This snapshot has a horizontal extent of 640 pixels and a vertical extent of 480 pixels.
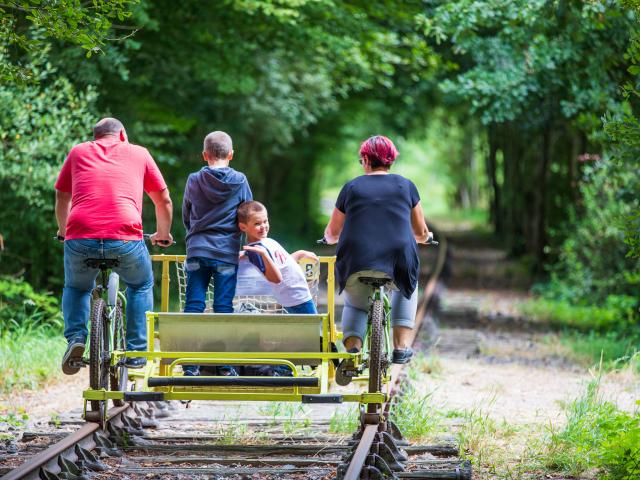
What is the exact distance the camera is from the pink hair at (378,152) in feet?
24.1

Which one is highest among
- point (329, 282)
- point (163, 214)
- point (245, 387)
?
point (163, 214)

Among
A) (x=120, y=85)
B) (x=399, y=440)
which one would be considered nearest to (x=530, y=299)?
(x=120, y=85)

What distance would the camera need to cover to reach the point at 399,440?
7.63 metres

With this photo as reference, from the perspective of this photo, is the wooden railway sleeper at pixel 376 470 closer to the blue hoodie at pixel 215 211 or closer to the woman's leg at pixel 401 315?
the woman's leg at pixel 401 315

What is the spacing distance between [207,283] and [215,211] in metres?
0.55

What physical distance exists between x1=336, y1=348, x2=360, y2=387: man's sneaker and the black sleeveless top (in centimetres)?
51

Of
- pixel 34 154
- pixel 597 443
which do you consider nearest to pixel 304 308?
pixel 597 443

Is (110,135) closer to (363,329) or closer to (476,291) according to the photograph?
(363,329)

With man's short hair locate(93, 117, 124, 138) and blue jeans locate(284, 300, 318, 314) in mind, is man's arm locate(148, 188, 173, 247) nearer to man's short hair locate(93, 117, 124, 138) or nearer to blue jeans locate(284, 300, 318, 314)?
man's short hair locate(93, 117, 124, 138)

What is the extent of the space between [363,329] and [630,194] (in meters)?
10.3

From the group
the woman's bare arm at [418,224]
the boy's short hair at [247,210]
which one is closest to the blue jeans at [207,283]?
the boy's short hair at [247,210]

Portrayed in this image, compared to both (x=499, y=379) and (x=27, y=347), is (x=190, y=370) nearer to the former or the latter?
(x=27, y=347)

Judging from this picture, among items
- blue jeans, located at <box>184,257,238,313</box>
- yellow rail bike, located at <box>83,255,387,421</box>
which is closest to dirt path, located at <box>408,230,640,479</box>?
yellow rail bike, located at <box>83,255,387,421</box>

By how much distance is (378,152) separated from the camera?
24.1ft
